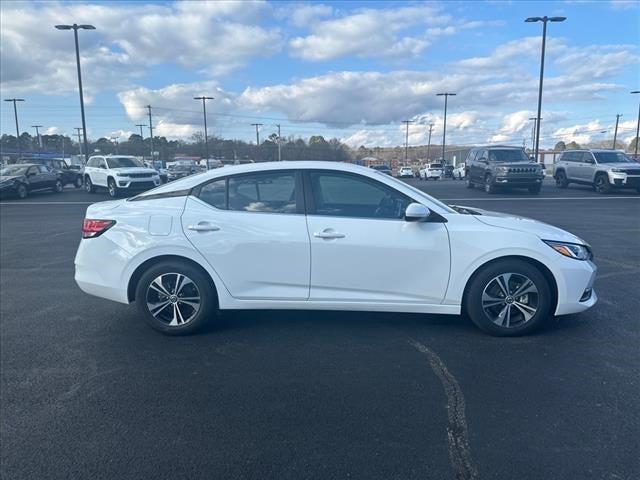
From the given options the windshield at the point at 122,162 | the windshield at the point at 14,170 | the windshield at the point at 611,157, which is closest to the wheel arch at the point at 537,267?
the windshield at the point at 611,157

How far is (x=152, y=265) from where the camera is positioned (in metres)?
4.30

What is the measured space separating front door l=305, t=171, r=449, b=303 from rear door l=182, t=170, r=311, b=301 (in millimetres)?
142

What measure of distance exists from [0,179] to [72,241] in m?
14.8

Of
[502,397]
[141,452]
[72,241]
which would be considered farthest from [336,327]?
[72,241]

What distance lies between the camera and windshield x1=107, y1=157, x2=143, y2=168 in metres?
22.1

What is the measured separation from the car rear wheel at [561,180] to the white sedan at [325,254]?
21.4 m

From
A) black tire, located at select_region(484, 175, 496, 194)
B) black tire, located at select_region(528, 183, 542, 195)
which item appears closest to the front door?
black tire, located at select_region(484, 175, 496, 194)

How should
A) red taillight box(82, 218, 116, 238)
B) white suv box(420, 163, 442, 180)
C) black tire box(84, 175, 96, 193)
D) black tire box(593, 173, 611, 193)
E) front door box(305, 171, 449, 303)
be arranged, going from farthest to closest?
white suv box(420, 163, 442, 180)
black tire box(84, 175, 96, 193)
black tire box(593, 173, 611, 193)
red taillight box(82, 218, 116, 238)
front door box(305, 171, 449, 303)

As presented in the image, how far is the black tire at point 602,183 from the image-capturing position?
19844 mm

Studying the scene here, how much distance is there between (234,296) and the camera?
4266 millimetres

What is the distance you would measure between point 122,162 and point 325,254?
21035 mm

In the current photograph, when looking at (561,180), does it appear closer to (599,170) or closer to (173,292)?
(599,170)

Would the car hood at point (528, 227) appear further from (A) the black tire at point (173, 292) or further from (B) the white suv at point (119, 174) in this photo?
(B) the white suv at point (119, 174)

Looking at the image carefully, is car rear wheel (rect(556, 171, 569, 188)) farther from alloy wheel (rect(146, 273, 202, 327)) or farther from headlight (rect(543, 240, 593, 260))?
alloy wheel (rect(146, 273, 202, 327))
